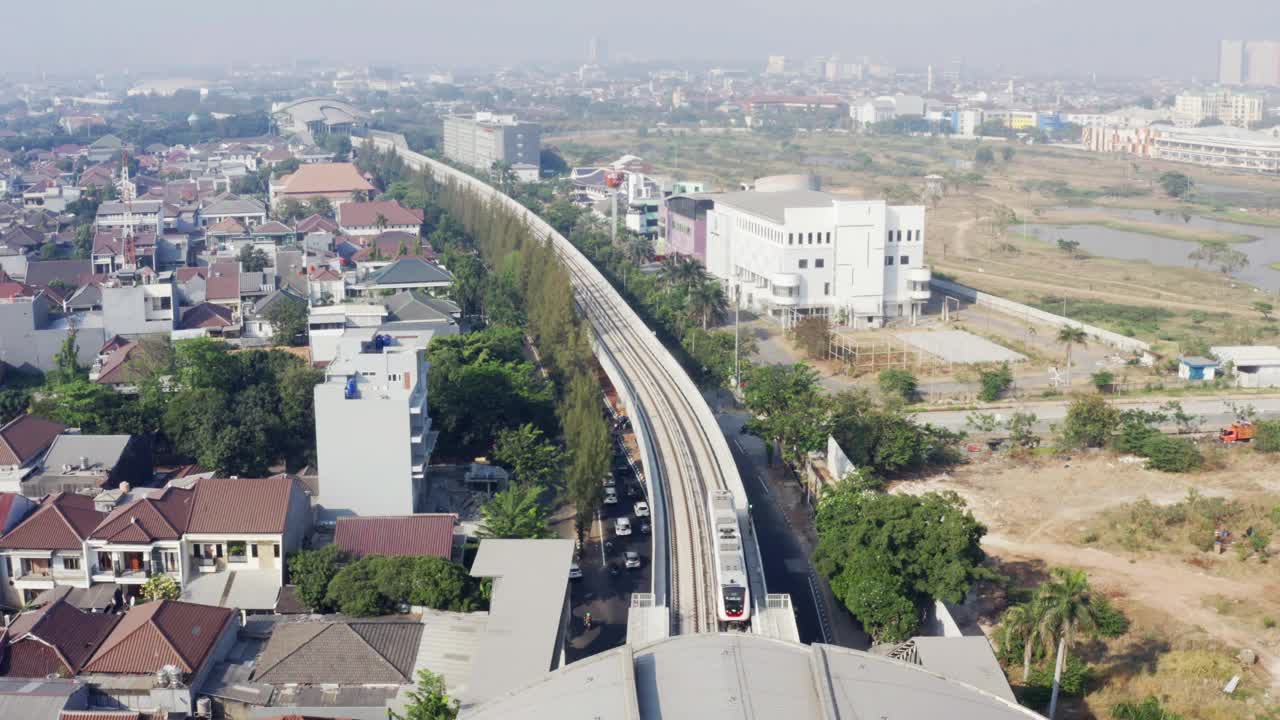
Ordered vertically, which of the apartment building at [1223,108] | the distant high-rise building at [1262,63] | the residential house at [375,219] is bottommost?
the residential house at [375,219]

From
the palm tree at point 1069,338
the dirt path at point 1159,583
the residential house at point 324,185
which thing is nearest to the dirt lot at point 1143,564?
the dirt path at point 1159,583

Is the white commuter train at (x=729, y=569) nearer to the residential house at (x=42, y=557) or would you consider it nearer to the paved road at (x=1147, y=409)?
the residential house at (x=42, y=557)

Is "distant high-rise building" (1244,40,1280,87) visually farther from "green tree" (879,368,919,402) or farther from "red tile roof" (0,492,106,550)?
"red tile roof" (0,492,106,550)

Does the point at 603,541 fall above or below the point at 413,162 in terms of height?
below

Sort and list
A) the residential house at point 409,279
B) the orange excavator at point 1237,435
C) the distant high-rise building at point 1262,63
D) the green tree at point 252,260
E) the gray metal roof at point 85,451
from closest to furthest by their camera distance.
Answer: the gray metal roof at point 85,451 → the orange excavator at point 1237,435 → the residential house at point 409,279 → the green tree at point 252,260 → the distant high-rise building at point 1262,63

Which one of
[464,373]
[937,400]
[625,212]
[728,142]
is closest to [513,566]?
[464,373]

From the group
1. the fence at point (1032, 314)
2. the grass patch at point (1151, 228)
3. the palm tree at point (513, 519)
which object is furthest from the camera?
the grass patch at point (1151, 228)

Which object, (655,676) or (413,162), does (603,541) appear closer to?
(655,676)

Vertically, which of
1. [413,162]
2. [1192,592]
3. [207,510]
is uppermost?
[413,162]
